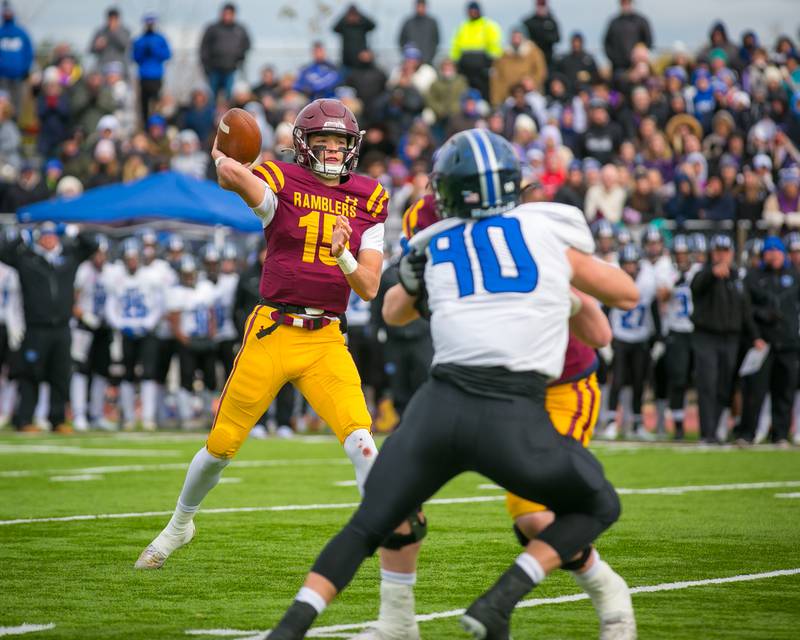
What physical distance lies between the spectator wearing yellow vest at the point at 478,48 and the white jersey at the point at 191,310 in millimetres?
6458

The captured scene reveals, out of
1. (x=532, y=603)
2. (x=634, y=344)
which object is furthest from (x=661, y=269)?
(x=532, y=603)

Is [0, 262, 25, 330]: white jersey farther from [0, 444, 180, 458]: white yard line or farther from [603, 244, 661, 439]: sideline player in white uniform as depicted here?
[603, 244, 661, 439]: sideline player in white uniform

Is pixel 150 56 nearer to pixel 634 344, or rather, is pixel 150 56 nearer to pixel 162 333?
pixel 162 333

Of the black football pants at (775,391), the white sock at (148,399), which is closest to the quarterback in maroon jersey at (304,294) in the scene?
the black football pants at (775,391)

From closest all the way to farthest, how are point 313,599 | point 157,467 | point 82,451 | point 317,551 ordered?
point 313,599 < point 317,551 < point 157,467 < point 82,451

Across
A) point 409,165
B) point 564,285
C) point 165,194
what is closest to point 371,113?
point 409,165

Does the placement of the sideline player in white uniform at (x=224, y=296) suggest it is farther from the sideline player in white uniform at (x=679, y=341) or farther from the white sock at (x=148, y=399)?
the sideline player in white uniform at (x=679, y=341)

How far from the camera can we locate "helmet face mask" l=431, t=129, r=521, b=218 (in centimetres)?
455

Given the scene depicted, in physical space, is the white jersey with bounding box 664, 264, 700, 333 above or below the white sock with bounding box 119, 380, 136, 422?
above

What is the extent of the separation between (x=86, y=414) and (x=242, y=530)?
10065 mm

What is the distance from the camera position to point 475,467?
4422 mm

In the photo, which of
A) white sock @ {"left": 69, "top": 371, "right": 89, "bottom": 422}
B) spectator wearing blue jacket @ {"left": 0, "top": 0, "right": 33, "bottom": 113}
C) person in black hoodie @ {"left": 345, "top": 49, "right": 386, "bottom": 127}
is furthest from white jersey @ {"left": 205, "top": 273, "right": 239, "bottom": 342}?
spectator wearing blue jacket @ {"left": 0, "top": 0, "right": 33, "bottom": 113}

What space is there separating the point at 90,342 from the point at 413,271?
13225 millimetres

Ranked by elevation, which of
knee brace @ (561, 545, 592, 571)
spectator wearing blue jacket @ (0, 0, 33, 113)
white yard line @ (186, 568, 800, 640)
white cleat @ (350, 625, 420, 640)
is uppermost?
spectator wearing blue jacket @ (0, 0, 33, 113)
